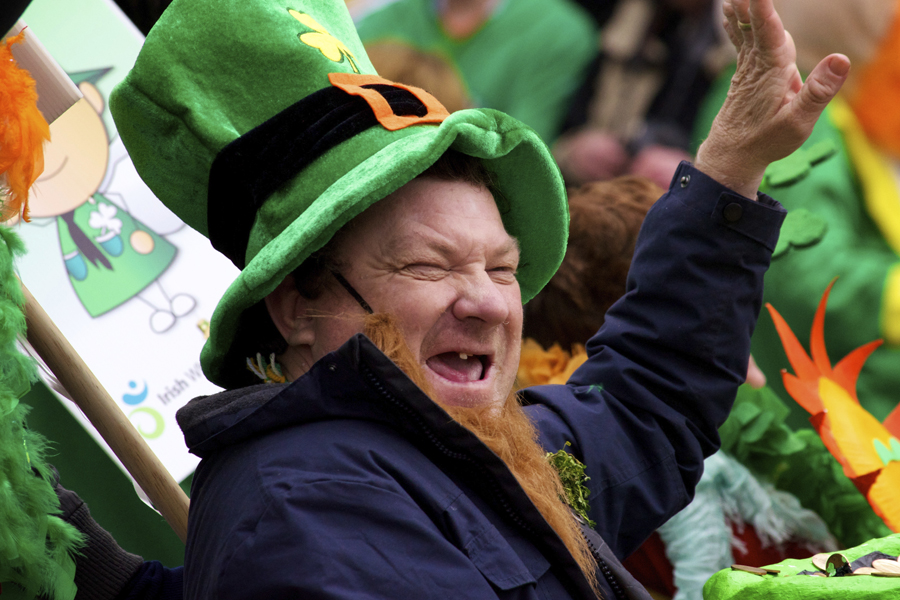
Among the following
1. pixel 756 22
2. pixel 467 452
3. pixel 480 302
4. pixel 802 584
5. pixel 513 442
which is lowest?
pixel 802 584

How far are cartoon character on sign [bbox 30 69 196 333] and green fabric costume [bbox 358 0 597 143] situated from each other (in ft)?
5.06

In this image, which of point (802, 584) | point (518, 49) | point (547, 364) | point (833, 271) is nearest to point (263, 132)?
point (802, 584)

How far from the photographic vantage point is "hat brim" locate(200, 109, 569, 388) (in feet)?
4.19

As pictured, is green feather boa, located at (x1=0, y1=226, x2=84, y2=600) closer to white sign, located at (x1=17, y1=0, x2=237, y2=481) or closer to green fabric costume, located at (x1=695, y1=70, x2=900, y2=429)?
white sign, located at (x1=17, y1=0, x2=237, y2=481)

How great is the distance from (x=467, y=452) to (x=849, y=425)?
4.18 feet

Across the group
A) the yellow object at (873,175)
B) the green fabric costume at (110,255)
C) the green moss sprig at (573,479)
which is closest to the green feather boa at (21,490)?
the green fabric costume at (110,255)

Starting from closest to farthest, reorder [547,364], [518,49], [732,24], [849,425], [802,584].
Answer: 1. [802,584]
2. [732,24]
3. [849,425]
4. [547,364]
5. [518,49]

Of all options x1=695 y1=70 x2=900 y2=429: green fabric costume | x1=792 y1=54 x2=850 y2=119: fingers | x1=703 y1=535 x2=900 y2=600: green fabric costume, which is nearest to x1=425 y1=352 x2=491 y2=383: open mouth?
x1=703 y1=535 x2=900 y2=600: green fabric costume

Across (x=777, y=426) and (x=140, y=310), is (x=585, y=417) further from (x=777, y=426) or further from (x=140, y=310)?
(x=140, y=310)

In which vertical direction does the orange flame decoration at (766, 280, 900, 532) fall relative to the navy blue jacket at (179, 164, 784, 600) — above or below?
below

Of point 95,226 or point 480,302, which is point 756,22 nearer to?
point 480,302

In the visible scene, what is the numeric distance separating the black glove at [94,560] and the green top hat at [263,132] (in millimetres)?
412

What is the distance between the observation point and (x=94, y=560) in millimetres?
1642

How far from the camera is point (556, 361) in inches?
94.0
